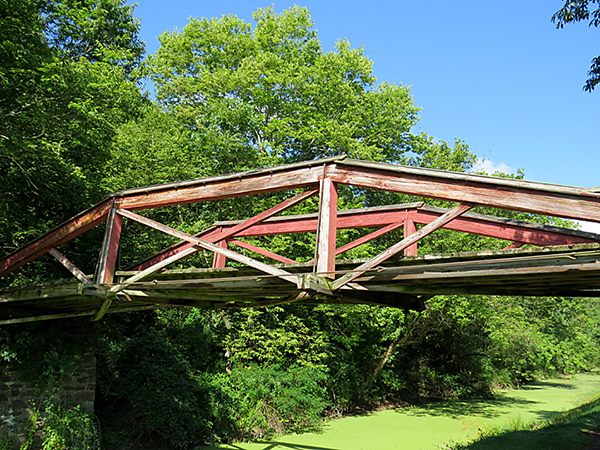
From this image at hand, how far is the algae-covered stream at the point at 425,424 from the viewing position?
930 centimetres

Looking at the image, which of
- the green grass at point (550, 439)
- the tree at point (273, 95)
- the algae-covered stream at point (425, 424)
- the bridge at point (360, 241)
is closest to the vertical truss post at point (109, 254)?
the bridge at point (360, 241)

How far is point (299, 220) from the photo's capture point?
5.66 metres

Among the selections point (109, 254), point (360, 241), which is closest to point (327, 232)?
point (360, 241)

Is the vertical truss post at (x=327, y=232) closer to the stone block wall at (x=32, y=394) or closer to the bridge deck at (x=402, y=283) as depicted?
the bridge deck at (x=402, y=283)

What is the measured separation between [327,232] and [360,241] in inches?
45.5

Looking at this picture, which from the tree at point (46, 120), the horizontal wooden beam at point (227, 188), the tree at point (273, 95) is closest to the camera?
the horizontal wooden beam at point (227, 188)

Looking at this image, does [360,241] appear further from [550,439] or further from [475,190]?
[550,439]

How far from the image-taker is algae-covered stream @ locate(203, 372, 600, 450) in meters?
9.30

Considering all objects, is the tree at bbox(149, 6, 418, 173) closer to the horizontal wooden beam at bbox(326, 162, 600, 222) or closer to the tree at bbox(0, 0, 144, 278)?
the tree at bbox(0, 0, 144, 278)

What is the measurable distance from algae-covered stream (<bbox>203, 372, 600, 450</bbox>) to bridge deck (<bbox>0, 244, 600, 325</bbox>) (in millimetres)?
5097

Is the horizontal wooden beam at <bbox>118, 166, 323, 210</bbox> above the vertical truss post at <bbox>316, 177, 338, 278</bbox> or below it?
above

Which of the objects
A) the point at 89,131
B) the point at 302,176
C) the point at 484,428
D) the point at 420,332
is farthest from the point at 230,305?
the point at 420,332

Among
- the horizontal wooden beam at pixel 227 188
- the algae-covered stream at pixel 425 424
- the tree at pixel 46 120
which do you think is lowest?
the algae-covered stream at pixel 425 424

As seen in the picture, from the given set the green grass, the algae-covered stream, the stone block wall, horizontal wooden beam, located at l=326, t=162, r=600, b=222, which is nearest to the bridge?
horizontal wooden beam, located at l=326, t=162, r=600, b=222
